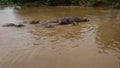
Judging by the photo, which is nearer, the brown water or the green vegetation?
the brown water

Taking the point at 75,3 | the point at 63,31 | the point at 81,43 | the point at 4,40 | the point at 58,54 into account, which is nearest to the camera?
the point at 58,54

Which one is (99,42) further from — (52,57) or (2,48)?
(2,48)

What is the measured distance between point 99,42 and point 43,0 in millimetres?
26795

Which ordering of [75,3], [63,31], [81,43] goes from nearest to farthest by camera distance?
[81,43]
[63,31]
[75,3]

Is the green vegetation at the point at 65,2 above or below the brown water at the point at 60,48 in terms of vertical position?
below

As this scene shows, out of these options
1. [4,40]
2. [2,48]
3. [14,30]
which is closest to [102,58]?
[2,48]

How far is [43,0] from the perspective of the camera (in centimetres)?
3484

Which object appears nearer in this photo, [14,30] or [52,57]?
[52,57]

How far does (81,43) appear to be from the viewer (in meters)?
8.83

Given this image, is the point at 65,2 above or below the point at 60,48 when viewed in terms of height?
below

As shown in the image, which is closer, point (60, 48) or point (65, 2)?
point (60, 48)

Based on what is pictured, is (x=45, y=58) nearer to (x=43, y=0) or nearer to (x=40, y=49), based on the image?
(x=40, y=49)

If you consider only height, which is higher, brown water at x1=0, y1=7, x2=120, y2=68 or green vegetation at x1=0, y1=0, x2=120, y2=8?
brown water at x1=0, y1=7, x2=120, y2=68

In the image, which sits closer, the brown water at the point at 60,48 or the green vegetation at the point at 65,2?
the brown water at the point at 60,48
